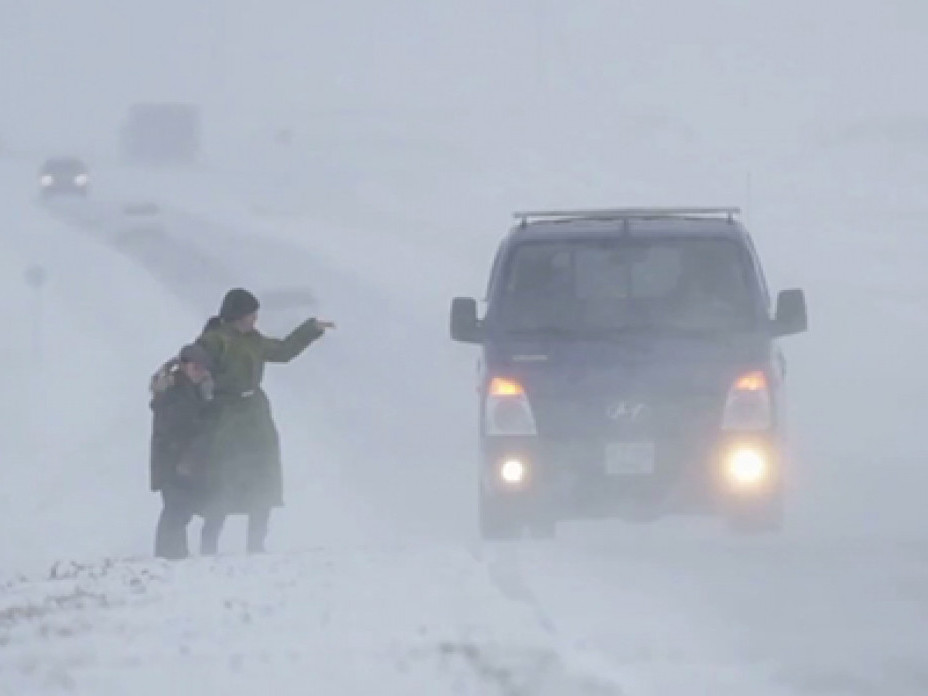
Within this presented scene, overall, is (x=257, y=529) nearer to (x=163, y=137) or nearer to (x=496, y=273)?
(x=496, y=273)

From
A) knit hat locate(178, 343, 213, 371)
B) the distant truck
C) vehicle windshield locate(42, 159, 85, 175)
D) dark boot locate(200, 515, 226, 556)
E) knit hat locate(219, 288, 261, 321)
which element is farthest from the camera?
the distant truck

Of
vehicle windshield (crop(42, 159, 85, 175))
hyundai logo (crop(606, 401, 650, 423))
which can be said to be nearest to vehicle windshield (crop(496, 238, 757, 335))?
hyundai logo (crop(606, 401, 650, 423))

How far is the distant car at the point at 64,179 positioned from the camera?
72562 millimetres

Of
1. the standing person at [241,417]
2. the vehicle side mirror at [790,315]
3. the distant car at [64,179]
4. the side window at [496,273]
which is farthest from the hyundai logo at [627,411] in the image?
the distant car at [64,179]

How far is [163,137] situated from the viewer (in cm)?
9188

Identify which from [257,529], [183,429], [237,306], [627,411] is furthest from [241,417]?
[627,411]

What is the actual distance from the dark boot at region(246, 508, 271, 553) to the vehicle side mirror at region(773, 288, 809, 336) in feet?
9.53

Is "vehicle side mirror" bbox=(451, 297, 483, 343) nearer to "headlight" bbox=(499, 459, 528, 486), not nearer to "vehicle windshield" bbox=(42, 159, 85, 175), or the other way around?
"headlight" bbox=(499, 459, 528, 486)

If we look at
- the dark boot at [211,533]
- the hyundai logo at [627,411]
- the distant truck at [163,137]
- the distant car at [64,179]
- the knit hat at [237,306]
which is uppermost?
the distant truck at [163,137]

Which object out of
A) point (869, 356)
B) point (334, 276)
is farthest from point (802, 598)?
point (334, 276)

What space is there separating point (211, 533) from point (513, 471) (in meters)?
1.69

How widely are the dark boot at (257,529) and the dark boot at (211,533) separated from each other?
0.55ft

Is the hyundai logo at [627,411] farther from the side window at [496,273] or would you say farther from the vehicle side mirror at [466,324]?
the side window at [496,273]

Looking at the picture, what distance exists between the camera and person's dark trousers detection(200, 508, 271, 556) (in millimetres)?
12906
